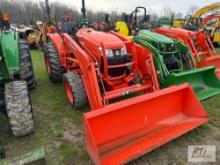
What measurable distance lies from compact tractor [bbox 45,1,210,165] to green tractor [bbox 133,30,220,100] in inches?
15.9

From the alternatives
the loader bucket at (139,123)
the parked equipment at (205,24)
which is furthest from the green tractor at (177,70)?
the parked equipment at (205,24)

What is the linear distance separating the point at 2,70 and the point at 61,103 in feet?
4.44

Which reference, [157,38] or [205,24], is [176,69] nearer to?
[157,38]

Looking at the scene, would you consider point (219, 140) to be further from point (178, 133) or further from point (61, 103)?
point (61, 103)

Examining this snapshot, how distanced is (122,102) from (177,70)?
2.44m

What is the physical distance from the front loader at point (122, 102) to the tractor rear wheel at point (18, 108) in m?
0.85

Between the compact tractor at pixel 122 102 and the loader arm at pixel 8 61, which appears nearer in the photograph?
the compact tractor at pixel 122 102

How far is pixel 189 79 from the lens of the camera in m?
4.51

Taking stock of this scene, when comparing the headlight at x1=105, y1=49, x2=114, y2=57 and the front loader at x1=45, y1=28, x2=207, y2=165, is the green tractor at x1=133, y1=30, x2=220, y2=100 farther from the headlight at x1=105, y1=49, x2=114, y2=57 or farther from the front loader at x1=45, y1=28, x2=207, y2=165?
the headlight at x1=105, y1=49, x2=114, y2=57

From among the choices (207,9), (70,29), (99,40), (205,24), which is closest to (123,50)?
(99,40)

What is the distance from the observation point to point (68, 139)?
10.7 ft

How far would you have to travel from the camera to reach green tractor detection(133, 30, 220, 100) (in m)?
4.29

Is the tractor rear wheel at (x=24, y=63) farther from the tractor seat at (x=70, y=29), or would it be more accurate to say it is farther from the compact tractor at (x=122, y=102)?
the tractor seat at (x=70, y=29)

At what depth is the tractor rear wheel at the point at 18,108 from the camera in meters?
2.96
